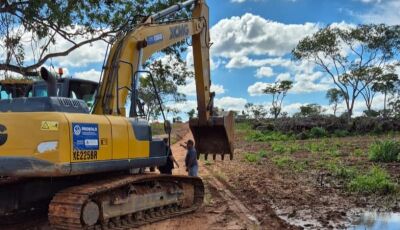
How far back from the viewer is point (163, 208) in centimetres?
1002

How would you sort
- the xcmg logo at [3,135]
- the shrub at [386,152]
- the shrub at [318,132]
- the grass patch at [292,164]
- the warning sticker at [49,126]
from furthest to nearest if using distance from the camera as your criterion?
the shrub at [318,132] → the shrub at [386,152] → the grass patch at [292,164] → the xcmg logo at [3,135] → the warning sticker at [49,126]

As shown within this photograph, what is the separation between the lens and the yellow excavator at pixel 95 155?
24.4 ft

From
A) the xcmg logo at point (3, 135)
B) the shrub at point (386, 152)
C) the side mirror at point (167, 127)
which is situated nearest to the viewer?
the xcmg logo at point (3, 135)

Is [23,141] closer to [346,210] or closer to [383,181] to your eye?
[346,210]

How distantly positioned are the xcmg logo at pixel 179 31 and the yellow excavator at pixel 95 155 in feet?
0.19

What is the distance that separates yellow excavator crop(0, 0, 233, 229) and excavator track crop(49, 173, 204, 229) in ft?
0.05

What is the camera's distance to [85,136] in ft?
25.6

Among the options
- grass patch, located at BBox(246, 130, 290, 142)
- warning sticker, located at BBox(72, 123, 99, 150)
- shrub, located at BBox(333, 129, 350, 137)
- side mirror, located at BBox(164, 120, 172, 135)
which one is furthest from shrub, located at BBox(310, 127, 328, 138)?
warning sticker, located at BBox(72, 123, 99, 150)

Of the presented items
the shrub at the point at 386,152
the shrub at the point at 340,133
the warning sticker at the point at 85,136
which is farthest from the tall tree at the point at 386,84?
the warning sticker at the point at 85,136

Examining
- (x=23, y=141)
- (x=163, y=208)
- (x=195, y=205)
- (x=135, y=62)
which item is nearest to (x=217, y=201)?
(x=195, y=205)

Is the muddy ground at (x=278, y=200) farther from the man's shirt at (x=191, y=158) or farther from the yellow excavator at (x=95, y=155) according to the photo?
the man's shirt at (x=191, y=158)

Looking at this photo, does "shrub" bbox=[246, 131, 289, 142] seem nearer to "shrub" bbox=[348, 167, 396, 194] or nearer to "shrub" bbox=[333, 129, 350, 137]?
"shrub" bbox=[333, 129, 350, 137]

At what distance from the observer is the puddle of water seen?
30.3 ft

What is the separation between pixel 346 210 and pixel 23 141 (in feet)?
21.0
